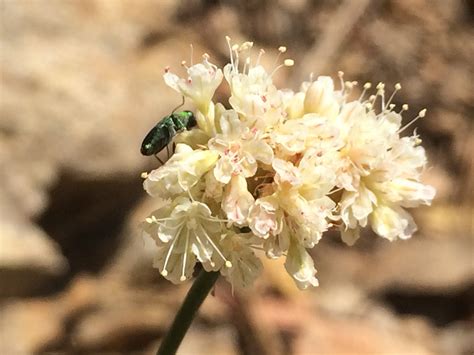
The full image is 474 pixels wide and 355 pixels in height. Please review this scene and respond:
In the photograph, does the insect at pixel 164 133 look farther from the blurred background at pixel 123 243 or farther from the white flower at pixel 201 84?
the blurred background at pixel 123 243

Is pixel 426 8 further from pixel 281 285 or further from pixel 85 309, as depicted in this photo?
pixel 85 309

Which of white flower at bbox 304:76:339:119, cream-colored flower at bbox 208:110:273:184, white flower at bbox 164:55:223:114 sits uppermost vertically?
white flower at bbox 164:55:223:114

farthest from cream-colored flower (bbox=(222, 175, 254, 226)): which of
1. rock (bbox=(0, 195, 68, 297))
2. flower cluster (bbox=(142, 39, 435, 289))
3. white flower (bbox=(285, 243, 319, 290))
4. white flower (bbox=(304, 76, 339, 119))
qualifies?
rock (bbox=(0, 195, 68, 297))

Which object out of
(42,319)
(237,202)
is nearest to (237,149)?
(237,202)

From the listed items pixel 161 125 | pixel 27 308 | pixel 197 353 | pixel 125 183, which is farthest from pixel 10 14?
pixel 161 125

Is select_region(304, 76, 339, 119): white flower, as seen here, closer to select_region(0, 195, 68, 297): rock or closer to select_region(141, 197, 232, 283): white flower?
select_region(141, 197, 232, 283): white flower

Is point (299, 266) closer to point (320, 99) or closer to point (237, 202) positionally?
point (237, 202)
